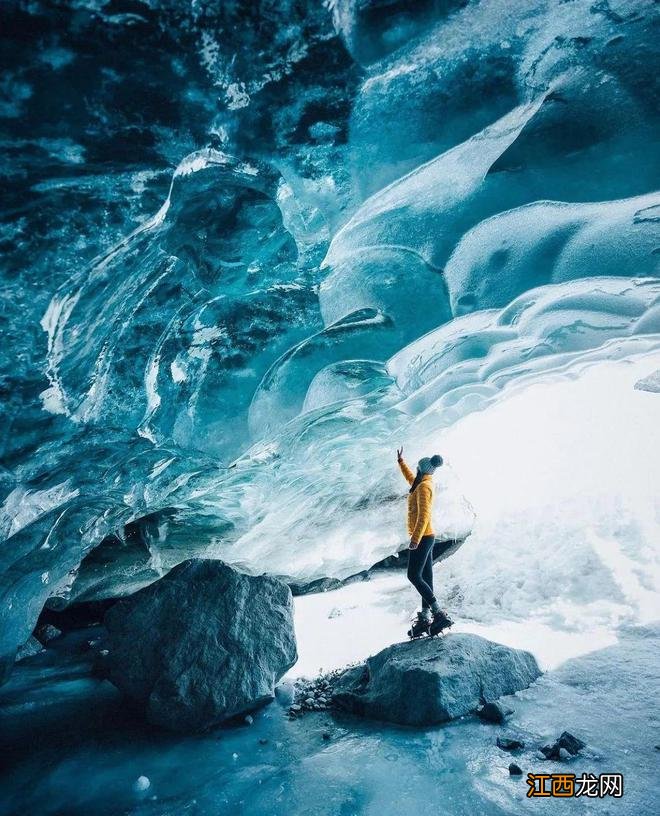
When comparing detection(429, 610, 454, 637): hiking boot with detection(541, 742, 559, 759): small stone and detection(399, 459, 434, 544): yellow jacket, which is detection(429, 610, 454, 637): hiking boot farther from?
detection(541, 742, 559, 759): small stone

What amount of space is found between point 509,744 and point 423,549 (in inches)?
74.7

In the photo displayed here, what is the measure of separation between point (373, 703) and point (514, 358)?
409cm

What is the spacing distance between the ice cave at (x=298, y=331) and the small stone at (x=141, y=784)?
0.02 m

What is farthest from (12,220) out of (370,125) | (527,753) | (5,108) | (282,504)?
(282,504)

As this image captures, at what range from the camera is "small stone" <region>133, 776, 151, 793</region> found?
10.4 feet

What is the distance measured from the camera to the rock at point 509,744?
9.37 feet

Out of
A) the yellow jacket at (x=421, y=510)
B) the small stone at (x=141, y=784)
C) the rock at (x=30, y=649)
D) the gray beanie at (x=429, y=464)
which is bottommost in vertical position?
the rock at (x=30, y=649)

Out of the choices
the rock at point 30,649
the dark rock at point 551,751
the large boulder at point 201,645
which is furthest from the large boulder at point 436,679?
the rock at point 30,649

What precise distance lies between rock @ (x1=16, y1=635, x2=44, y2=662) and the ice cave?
3.21 m

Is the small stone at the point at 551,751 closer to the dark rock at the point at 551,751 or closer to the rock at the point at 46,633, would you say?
the dark rock at the point at 551,751

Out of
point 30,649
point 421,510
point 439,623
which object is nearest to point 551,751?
point 439,623

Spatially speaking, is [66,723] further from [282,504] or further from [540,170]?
[540,170]

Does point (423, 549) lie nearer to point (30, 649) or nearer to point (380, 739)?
point (380, 739)

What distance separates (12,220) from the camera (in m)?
1.83
